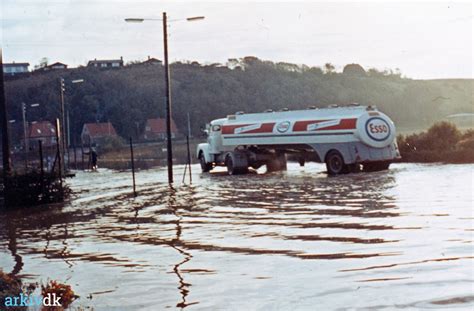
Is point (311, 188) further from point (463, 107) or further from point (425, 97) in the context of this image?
point (425, 97)

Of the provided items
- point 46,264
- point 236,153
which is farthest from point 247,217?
point 236,153

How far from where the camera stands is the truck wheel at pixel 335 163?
3618 cm

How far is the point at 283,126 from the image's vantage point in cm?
3953

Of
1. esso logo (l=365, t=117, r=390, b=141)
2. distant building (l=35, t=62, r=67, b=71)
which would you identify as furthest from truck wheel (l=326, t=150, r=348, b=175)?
distant building (l=35, t=62, r=67, b=71)

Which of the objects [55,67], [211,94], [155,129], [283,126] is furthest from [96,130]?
[283,126]

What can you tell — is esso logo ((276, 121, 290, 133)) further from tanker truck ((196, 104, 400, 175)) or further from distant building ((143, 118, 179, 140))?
distant building ((143, 118, 179, 140))

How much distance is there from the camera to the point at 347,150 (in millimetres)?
35938

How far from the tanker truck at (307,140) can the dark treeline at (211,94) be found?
6268 centimetres

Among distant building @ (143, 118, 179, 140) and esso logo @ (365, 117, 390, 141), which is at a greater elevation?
distant building @ (143, 118, 179, 140)

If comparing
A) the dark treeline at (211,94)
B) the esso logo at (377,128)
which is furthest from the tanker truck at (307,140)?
the dark treeline at (211,94)

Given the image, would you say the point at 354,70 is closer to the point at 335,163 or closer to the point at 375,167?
the point at 375,167

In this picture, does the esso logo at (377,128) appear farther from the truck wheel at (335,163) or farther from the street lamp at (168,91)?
the street lamp at (168,91)

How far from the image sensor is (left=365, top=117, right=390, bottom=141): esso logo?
116 ft

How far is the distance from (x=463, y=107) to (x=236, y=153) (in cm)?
6753
